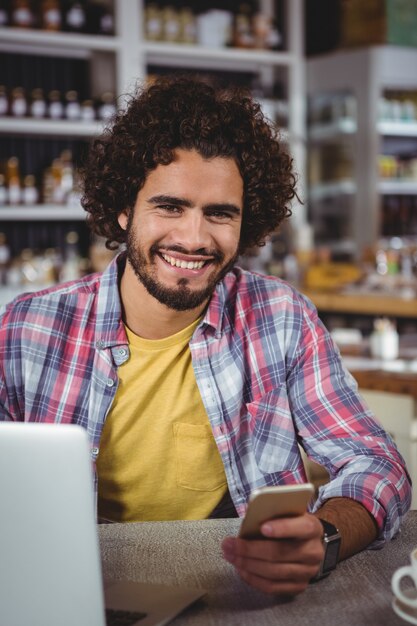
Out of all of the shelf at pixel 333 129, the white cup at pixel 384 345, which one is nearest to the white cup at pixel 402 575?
the white cup at pixel 384 345

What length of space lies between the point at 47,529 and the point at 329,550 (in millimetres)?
456

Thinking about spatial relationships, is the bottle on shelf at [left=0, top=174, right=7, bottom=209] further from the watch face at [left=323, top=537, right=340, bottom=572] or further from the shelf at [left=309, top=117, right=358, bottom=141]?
the watch face at [left=323, top=537, right=340, bottom=572]

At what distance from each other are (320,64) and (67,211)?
2055 mm

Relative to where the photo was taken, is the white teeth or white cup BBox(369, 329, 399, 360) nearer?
the white teeth

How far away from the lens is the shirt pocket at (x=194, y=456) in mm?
1563

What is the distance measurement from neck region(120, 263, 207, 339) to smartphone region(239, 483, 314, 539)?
0.67 m

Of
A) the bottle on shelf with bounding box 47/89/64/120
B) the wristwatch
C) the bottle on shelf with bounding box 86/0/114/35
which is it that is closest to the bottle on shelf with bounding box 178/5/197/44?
the bottle on shelf with bounding box 86/0/114/35

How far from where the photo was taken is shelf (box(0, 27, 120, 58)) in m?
4.61

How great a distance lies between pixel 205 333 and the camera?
64.3 inches

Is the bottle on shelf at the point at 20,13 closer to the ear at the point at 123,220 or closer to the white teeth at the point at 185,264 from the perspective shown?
the ear at the point at 123,220

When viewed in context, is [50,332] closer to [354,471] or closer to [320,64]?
[354,471]

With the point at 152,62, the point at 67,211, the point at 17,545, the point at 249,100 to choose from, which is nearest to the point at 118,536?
the point at 17,545

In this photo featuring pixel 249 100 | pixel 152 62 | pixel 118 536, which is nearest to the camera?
pixel 118 536

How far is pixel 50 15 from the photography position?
4.73 metres
